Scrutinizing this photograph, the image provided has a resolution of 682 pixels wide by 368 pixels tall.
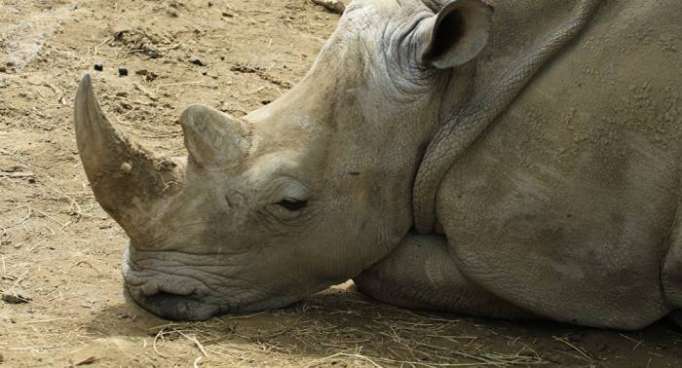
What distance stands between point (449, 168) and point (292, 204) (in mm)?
586

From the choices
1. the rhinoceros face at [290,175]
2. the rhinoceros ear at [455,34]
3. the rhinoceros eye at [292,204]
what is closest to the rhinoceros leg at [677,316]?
the rhinoceros face at [290,175]

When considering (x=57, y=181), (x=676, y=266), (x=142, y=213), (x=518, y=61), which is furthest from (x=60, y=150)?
(x=676, y=266)

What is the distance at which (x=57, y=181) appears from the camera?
6.82 m

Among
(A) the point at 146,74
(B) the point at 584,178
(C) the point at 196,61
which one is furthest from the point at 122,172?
(C) the point at 196,61

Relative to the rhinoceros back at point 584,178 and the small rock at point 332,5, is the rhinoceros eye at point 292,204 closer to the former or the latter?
the rhinoceros back at point 584,178

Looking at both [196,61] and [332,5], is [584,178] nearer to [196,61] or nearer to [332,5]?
[196,61]

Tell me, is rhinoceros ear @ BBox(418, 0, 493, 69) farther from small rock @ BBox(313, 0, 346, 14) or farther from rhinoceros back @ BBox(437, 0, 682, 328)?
small rock @ BBox(313, 0, 346, 14)

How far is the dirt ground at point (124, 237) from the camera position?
16.7 feet

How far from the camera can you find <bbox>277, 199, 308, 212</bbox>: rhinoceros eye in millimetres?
5199

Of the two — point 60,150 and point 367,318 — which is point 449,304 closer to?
point 367,318

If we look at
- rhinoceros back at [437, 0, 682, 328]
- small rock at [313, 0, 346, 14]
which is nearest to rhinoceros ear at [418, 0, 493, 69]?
rhinoceros back at [437, 0, 682, 328]

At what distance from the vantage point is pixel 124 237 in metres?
6.28

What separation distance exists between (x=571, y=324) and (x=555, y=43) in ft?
3.55

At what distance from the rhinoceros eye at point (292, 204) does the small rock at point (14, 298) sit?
1092 mm
